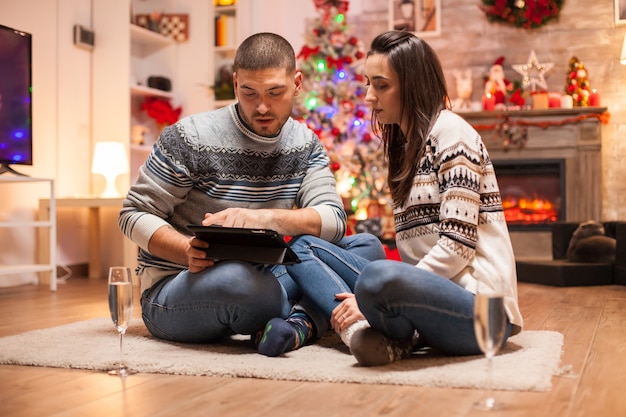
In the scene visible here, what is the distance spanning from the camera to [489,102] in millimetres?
6676

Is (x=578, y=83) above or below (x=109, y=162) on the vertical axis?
above

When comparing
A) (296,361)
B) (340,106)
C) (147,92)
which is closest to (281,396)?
(296,361)

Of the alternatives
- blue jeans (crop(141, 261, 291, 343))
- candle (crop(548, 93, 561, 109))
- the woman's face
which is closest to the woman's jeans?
blue jeans (crop(141, 261, 291, 343))

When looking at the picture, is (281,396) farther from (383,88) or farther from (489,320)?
(383,88)

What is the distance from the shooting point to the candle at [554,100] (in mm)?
6598

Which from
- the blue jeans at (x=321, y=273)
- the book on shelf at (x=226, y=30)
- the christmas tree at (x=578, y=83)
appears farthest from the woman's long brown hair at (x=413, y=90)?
the christmas tree at (x=578, y=83)

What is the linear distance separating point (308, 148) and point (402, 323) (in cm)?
76

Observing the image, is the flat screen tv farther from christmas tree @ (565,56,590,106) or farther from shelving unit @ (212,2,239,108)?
christmas tree @ (565,56,590,106)

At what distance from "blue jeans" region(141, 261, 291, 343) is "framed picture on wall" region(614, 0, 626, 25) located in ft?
17.1

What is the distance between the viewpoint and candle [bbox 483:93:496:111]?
21.9 feet

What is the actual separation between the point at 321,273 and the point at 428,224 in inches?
13.3

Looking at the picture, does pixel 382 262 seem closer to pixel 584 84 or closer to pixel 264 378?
pixel 264 378

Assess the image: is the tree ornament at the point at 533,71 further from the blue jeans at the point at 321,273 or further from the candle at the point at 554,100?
the blue jeans at the point at 321,273

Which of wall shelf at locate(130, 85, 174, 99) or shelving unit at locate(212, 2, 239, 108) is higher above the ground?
shelving unit at locate(212, 2, 239, 108)
